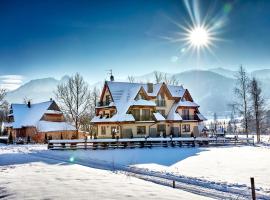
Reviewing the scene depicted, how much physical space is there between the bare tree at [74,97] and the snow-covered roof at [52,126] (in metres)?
2.98

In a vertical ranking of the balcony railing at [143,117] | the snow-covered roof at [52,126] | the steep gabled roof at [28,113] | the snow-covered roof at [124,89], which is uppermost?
the snow-covered roof at [124,89]

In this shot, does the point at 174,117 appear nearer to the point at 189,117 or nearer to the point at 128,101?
the point at 189,117

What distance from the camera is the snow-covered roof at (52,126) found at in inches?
2732

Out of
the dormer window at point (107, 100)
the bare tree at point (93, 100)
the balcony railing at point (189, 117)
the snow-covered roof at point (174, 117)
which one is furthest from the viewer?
the bare tree at point (93, 100)

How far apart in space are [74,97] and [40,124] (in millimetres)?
8961

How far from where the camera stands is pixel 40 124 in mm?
70125

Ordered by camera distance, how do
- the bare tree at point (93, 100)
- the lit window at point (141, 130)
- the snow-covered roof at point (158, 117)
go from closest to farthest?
1. the lit window at point (141, 130)
2. the snow-covered roof at point (158, 117)
3. the bare tree at point (93, 100)

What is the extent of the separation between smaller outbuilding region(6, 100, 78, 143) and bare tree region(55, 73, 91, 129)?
3.67 meters

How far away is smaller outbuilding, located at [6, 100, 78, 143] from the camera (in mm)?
69625

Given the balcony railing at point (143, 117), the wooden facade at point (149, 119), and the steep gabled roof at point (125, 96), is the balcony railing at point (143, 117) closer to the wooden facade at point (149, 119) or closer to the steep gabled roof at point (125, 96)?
the wooden facade at point (149, 119)

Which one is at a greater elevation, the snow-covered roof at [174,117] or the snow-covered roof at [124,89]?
the snow-covered roof at [124,89]

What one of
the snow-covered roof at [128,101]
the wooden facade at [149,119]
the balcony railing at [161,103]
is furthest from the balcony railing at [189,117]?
the balcony railing at [161,103]

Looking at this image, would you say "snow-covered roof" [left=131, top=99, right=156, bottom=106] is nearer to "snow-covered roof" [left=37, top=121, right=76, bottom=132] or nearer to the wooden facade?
the wooden facade

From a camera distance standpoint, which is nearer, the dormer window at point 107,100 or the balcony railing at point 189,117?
the dormer window at point 107,100
